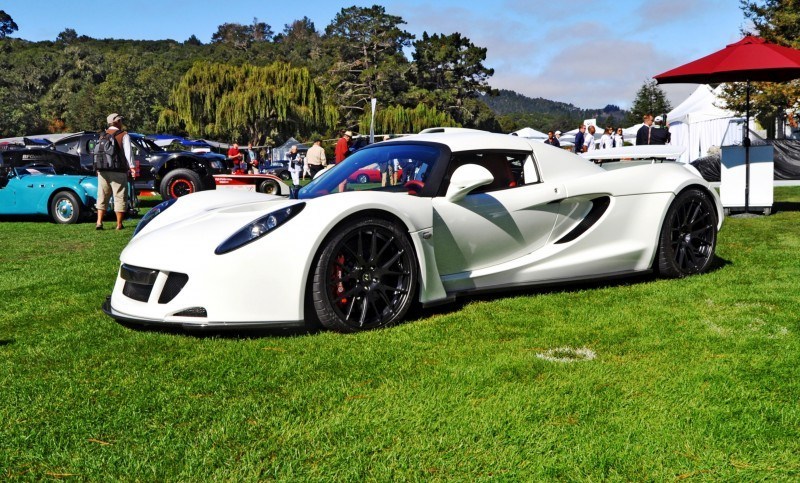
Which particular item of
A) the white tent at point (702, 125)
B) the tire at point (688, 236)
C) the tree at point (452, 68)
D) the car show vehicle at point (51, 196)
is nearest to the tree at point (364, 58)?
the tree at point (452, 68)

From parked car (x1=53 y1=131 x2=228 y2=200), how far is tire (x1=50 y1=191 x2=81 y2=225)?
3363 millimetres

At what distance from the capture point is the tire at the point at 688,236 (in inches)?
229

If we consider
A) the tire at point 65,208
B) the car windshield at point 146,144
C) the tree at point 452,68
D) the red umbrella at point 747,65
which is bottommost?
the tire at point 65,208

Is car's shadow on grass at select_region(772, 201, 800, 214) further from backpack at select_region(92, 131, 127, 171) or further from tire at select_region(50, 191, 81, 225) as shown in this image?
tire at select_region(50, 191, 81, 225)

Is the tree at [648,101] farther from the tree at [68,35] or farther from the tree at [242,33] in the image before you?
the tree at [68,35]

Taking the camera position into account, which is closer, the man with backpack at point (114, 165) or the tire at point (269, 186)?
the man with backpack at point (114, 165)

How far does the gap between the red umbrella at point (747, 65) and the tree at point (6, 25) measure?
183 metres

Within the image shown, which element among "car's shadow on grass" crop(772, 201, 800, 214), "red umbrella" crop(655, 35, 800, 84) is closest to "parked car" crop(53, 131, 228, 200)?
"red umbrella" crop(655, 35, 800, 84)

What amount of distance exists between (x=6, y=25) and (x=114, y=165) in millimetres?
183880

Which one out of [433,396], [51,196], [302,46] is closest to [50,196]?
[51,196]

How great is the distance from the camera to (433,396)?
3213mm

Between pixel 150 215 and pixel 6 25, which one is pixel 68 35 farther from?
pixel 150 215

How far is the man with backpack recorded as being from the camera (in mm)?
10898

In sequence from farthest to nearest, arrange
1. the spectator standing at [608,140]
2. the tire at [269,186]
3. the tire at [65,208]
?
the spectator standing at [608,140]
the tire at [269,186]
the tire at [65,208]
